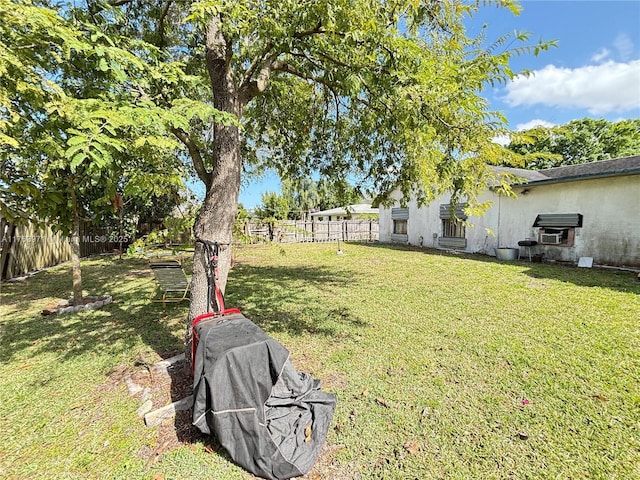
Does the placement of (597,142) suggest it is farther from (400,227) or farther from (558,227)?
(558,227)

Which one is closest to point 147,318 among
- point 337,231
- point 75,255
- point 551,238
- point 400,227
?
point 75,255

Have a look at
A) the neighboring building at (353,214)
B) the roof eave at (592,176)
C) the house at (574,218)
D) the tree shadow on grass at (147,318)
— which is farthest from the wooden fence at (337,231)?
the tree shadow on grass at (147,318)

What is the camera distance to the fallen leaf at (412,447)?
7.01ft

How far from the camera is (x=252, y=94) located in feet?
11.5

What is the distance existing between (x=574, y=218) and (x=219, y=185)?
11.5 m

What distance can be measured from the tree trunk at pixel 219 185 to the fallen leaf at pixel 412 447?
2.21m

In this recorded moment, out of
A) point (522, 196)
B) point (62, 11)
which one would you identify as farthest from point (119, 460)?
point (522, 196)

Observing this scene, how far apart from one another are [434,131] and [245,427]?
121 inches

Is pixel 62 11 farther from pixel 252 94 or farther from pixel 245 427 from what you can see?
pixel 245 427

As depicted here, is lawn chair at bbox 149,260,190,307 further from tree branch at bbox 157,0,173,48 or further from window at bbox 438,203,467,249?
window at bbox 438,203,467,249

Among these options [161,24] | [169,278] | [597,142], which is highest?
[597,142]

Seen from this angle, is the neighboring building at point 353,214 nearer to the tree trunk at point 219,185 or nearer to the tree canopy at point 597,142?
the tree canopy at point 597,142

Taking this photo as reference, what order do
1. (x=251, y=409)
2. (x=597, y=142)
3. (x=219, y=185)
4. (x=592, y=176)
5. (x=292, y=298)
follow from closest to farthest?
1. (x=251, y=409)
2. (x=219, y=185)
3. (x=292, y=298)
4. (x=592, y=176)
5. (x=597, y=142)

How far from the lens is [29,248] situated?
8.59 meters
